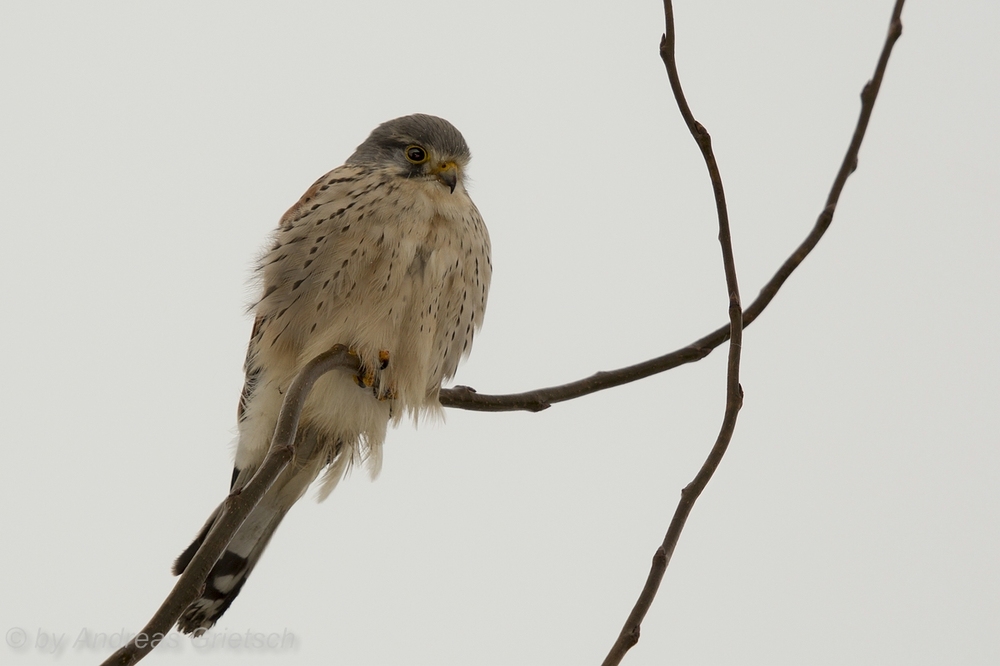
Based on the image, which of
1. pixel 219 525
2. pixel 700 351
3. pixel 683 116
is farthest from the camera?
pixel 700 351

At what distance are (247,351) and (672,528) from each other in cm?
243

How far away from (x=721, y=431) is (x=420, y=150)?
2.22 metres

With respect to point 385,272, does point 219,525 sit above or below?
below

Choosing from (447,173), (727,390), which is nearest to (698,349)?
(727,390)

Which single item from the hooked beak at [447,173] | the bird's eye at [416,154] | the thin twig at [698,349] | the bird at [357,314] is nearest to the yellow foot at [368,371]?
the bird at [357,314]

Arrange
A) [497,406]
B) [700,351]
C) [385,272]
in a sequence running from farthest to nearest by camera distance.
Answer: [385,272], [497,406], [700,351]

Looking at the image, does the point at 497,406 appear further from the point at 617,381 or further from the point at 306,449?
the point at 306,449

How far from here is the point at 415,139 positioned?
161 inches

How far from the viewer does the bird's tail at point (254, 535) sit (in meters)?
3.74

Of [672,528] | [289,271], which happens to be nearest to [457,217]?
[289,271]

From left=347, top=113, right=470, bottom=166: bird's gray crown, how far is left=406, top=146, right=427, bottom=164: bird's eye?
0.02 m

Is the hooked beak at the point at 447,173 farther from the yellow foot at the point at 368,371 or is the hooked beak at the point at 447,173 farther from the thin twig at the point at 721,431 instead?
the thin twig at the point at 721,431

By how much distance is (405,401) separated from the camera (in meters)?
3.73

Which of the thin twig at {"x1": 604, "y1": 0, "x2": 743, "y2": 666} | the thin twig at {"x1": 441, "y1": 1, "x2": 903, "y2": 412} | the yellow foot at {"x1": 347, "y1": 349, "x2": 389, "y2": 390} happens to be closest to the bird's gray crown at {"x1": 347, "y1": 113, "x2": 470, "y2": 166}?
the yellow foot at {"x1": 347, "y1": 349, "x2": 389, "y2": 390}
